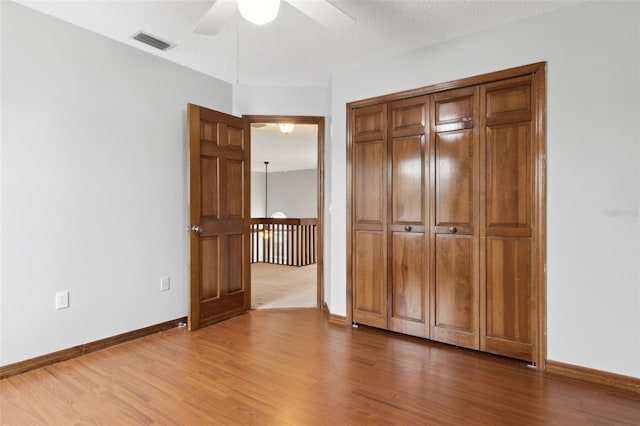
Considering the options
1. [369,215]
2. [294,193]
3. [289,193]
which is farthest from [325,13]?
[289,193]

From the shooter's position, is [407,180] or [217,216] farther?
[217,216]

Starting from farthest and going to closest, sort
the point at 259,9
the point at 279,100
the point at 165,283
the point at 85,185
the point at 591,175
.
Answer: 1. the point at 279,100
2. the point at 165,283
3. the point at 85,185
4. the point at 591,175
5. the point at 259,9

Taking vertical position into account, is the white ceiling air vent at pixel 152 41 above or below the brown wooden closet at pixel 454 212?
above

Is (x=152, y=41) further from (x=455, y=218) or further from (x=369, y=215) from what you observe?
(x=455, y=218)

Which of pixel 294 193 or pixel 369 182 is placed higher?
pixel 294 193

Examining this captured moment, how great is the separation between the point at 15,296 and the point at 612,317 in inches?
151

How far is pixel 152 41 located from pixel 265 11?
1.79 metres

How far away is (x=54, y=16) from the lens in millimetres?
2537

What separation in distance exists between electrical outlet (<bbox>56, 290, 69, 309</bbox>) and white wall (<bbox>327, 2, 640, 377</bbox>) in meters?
3.41

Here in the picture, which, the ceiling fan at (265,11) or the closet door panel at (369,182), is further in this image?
the closet door panel at (369,182)

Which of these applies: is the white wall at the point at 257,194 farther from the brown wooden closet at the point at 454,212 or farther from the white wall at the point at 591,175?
the white wall at the point at 591,175

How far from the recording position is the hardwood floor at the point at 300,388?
1.90 meters

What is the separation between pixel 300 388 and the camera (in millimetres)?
2193

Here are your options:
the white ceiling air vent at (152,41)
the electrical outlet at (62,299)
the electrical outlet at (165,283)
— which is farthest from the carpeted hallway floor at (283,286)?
the white ceiling air vent at (152,41)
